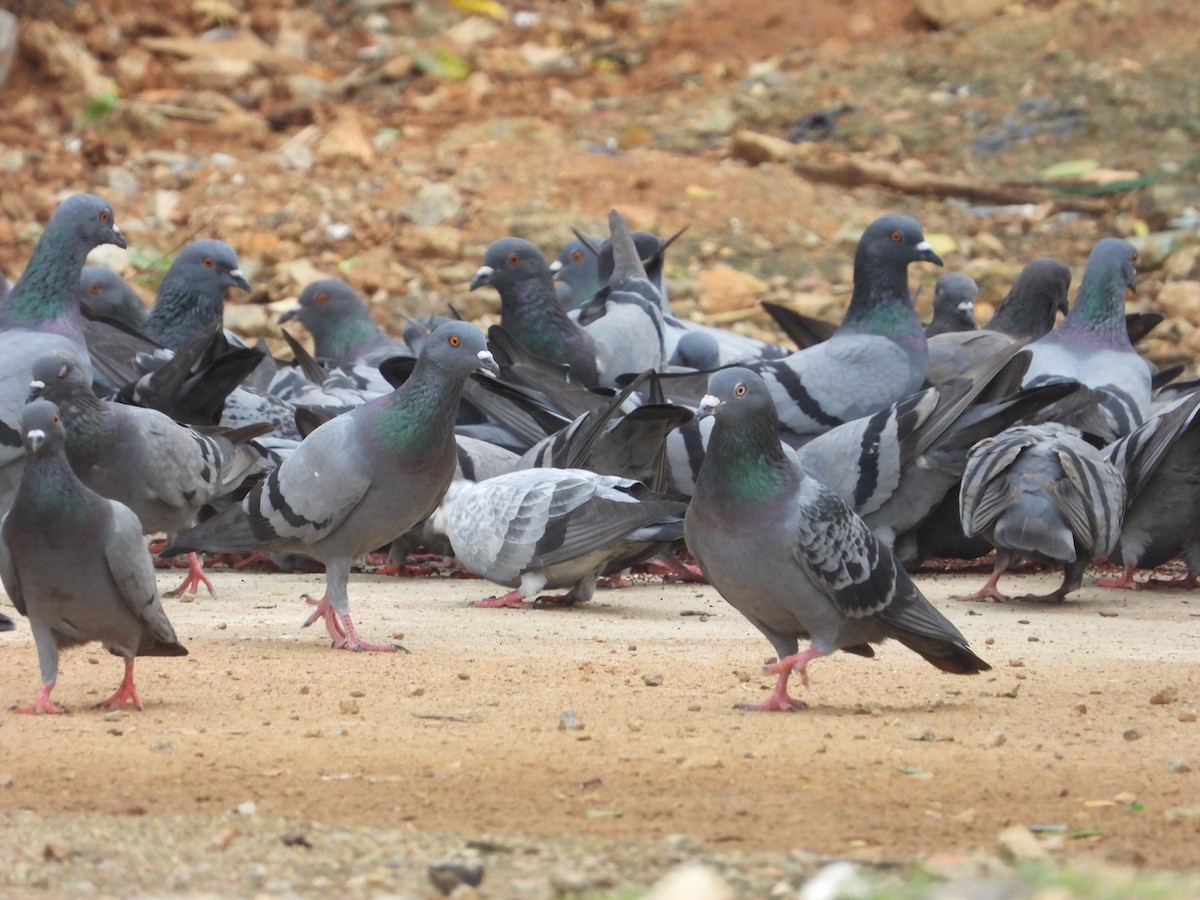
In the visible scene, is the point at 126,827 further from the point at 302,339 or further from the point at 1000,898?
the point at 302,339

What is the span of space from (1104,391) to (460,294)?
21.6 feet

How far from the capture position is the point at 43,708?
5254 millimetres

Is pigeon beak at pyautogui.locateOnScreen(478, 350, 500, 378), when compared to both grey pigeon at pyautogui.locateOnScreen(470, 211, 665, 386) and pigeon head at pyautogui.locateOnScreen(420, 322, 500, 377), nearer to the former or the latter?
pigeon head at pyautogui.locateOnScreen(420, 322, 500, 377)

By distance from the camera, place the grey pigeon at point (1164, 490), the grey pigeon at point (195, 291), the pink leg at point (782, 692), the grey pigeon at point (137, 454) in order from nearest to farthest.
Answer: the pink leg at point (782, 692), the grey pigeon at point (137, 454), the grey pigeon at point (1164, 490), the grey pigeon at point (195, 291)

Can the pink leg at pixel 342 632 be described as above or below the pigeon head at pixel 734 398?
below

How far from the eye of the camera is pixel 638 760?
4598mm

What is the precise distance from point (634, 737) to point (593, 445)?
370 centimetres

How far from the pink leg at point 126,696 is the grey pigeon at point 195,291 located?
18.1 feet

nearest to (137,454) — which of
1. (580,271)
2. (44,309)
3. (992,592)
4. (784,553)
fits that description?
(44,309)

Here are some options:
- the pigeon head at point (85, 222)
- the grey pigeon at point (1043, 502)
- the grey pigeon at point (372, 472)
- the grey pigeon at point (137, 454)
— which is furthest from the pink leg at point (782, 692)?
the pigeon head at point (85, 222)

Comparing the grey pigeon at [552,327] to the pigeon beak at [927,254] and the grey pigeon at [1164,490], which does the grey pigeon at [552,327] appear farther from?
the grey pigeon at [1164,490]

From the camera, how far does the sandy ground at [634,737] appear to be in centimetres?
404

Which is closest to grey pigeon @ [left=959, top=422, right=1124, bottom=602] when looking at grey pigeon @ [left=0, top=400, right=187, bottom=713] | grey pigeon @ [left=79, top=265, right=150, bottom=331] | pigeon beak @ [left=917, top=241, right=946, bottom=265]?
pigeon beak @ [left=917, top=241, right=946, bottom=265]

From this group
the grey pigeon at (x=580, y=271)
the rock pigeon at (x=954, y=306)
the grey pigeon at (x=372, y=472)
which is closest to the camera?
the grey pigeon at (x=372, y=472)
